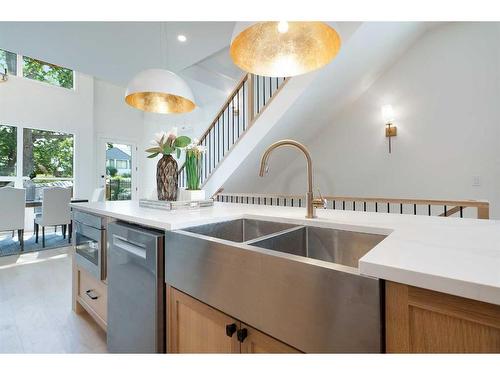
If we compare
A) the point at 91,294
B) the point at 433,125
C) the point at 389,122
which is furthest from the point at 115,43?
the point at 433,125

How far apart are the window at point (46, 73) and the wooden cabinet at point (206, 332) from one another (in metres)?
6.68

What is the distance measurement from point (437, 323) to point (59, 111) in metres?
7.19

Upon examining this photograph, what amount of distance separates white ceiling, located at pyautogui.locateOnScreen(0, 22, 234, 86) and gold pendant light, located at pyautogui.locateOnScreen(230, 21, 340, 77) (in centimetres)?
182

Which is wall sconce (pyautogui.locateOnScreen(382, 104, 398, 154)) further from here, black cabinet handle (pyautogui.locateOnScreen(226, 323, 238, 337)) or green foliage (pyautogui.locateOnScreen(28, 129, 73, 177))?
green foliage (pyautogui.locateOnScreen(28, 129, 73, 177))

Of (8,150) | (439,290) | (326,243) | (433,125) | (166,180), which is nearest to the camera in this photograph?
(439,290)

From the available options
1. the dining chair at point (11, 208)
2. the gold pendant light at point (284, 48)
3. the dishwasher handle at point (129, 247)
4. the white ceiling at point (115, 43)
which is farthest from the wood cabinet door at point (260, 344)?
the dining chair at point (11, 208)

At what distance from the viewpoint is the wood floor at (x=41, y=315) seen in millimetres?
1653

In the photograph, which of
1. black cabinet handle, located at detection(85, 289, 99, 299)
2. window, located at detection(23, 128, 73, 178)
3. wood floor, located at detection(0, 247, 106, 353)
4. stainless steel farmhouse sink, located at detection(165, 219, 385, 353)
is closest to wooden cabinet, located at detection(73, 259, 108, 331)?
black cabinet handle, located at detection(85, 289, 99, 299)

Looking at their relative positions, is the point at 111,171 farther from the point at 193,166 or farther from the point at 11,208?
the point at 193,166

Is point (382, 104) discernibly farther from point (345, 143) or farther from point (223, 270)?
point (223, 270)

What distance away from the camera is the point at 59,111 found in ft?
18.5
